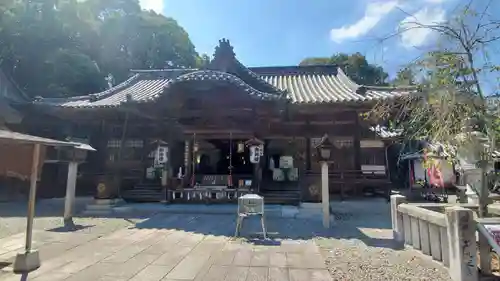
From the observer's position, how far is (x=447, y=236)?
13.2 feet

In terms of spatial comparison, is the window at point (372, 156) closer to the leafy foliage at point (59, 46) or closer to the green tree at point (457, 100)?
the green tree at point (457, 100)

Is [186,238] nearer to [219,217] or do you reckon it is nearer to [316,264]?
[219,217]

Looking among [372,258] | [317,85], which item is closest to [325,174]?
[372,258]

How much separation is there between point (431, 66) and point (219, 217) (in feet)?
22.1

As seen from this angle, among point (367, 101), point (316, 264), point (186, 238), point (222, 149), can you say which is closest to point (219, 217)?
point (186, 238)

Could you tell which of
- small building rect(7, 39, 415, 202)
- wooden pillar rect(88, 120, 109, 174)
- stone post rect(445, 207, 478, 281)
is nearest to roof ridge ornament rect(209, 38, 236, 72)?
small building rect(7, 39, 415, 202)

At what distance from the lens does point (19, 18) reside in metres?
16.0

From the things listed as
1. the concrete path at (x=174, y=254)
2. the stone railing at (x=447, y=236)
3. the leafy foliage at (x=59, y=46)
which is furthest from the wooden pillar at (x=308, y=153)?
the leafy foliage at (x=59, y=46)

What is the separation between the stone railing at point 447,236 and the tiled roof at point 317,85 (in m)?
5.30

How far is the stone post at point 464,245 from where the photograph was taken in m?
3.62

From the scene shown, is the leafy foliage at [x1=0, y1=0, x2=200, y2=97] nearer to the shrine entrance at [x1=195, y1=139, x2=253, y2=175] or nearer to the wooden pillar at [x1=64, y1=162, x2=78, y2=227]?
the shrine entrance at [x1=195, y1=139, x2=253, y2=175]

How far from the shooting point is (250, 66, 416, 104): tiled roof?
1053 centimetres

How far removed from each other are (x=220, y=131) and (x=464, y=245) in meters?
8.20

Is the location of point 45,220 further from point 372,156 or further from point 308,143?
point 372,156
